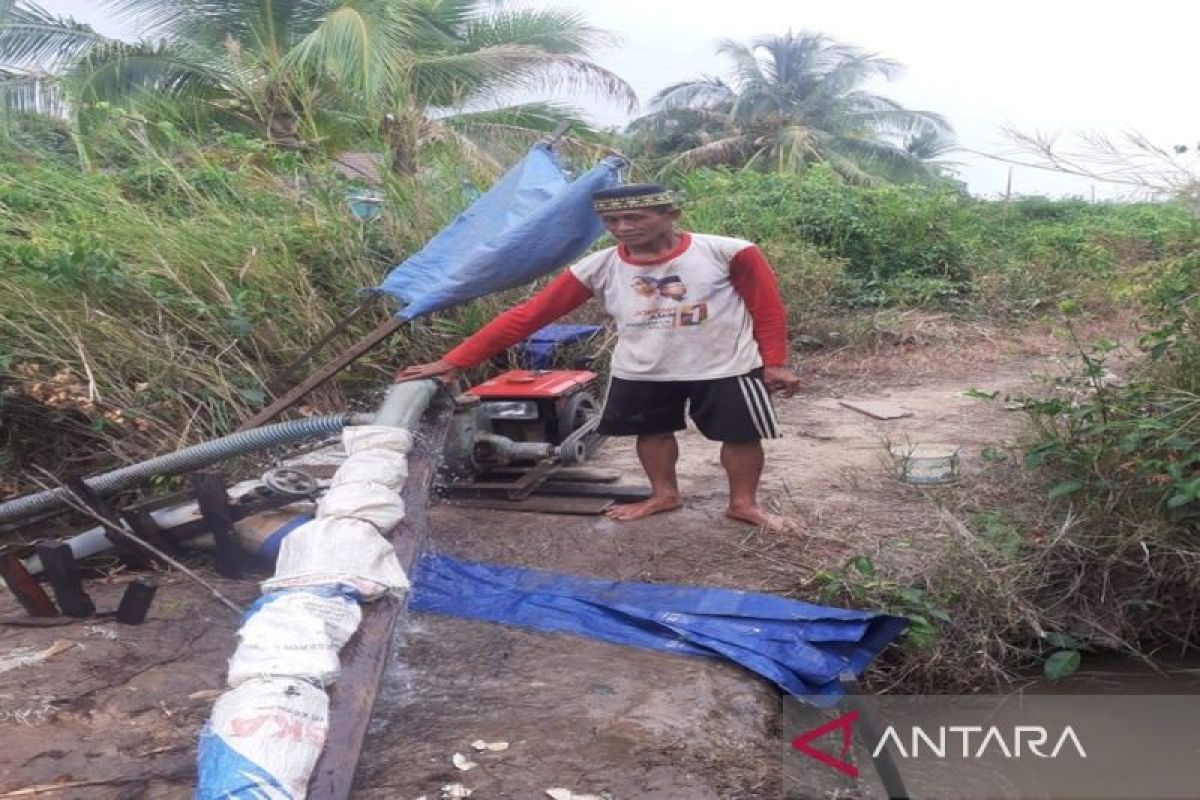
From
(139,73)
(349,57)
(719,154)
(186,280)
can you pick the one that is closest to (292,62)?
(349,57)

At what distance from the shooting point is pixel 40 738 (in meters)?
2.31

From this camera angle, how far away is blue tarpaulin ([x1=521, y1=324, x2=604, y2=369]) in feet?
18.2

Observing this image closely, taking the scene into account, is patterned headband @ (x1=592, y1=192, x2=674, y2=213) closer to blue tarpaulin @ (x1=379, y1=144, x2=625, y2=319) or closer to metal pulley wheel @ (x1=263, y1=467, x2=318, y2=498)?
blue tarpaulin @ (x1=379, y1=144, x2=625, y2=319)

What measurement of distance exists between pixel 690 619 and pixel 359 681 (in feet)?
4.11

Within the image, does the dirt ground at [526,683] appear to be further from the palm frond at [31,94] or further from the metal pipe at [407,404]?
the palm frond at [31,94]

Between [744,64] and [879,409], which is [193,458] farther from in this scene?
[744,64]

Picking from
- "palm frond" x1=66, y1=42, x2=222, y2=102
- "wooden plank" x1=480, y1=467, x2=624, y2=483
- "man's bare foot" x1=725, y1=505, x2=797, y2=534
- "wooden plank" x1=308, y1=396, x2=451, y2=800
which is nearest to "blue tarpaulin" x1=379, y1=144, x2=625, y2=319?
"wooden plank" x1=480, y1=467, x2=624, y2=483

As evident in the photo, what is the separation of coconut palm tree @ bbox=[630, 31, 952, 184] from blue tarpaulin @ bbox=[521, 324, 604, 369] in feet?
48.9

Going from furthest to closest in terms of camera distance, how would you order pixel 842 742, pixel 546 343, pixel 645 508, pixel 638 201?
pixel 546 343 → pixel 645 508 → pixel 638 201 → pixel 842 742

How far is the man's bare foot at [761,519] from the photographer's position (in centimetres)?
364

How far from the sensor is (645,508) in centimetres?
388

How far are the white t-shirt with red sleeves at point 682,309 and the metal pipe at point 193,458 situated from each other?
1076mm

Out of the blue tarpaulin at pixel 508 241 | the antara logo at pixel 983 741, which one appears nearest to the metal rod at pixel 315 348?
the blue tarpaulin at pixel 508 241

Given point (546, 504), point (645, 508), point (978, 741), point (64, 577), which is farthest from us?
point (546, 504)
